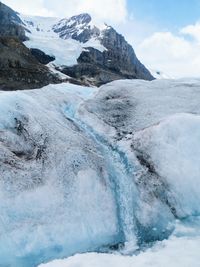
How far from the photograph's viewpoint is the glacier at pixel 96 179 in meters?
15.5

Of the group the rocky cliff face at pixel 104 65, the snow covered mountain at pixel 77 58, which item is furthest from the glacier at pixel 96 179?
the rocky cliff face at pixel 104 65

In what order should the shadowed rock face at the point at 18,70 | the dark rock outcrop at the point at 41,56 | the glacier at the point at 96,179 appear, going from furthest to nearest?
the dark rock outcrop at the point at 41,56 → the shadowed rock face at the point at 18,70 → the glacier at the point at 96,179

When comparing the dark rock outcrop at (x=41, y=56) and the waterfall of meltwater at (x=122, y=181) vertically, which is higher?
the dark rock outcrop at (x=41, y=56)

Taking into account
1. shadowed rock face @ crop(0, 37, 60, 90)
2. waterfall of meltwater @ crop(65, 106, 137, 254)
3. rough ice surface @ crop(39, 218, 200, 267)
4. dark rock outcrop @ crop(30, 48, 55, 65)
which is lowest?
rough ice surface @ crop(39, 218, 200, 267)

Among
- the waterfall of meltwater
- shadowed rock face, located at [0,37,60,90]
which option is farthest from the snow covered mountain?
the waterfall of meltwater

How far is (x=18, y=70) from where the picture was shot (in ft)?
244

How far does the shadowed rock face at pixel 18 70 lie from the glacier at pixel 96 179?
39441 millimetres

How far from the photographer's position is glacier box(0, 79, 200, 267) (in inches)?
611

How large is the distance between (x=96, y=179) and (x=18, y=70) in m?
59.2

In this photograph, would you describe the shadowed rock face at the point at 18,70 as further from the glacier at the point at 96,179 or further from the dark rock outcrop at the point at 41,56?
the glacier at the point at 96,179

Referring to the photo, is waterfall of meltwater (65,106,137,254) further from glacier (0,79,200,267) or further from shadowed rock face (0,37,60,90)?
shadowed rock face (0,37,60,90)

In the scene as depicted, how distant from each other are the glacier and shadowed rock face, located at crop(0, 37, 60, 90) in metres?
39.4

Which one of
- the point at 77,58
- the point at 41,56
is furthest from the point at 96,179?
the point at 77,58

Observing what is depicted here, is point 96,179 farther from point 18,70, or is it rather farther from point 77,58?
point 77,58
